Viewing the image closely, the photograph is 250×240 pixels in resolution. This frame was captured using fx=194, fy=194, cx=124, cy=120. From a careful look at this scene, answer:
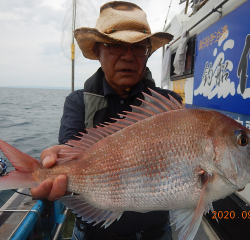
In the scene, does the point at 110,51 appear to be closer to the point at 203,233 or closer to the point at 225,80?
the point at 225,80

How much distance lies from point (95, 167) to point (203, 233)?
2.57 m

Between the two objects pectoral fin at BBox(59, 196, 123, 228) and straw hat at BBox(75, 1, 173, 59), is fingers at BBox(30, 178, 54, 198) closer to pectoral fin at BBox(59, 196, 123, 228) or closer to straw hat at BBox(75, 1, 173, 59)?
pectoral fin at BBox(59, 196, 123, 228)

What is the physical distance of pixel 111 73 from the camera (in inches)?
77.2

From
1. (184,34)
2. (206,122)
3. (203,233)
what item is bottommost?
(203,233)

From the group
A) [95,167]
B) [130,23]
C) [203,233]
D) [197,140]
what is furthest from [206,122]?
[203,233]

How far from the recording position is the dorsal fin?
1420 millimetres

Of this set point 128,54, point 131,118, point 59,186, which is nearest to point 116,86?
point 128,54

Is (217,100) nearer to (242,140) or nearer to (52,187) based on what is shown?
(242,140)

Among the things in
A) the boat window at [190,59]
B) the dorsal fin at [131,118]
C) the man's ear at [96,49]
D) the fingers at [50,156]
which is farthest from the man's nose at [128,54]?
the boat window at [190,59]

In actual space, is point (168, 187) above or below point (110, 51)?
below

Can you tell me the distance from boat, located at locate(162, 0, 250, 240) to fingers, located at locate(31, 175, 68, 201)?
150 centimetres

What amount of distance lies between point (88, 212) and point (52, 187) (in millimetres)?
330

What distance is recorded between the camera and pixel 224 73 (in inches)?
122

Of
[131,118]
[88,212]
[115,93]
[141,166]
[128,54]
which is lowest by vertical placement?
[88,212]
